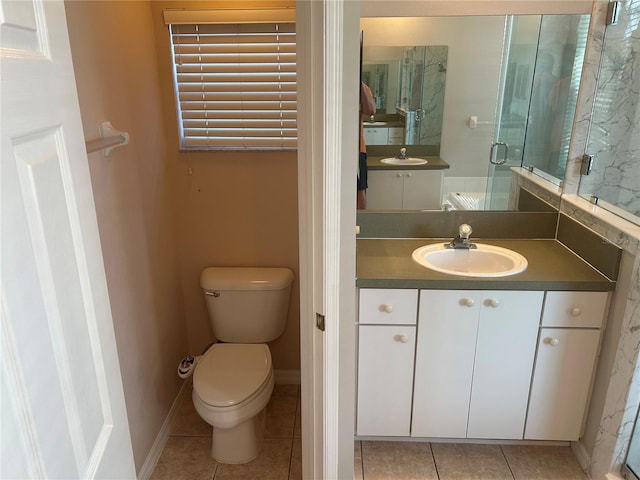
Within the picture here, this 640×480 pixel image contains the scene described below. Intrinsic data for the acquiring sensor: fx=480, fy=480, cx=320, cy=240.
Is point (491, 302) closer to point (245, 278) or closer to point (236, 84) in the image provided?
point (245, 278)

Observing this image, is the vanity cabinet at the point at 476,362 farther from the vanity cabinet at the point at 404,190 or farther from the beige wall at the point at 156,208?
the beige wall at the point at 156,208

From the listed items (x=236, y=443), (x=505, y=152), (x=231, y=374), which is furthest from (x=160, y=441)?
(x=505, y=152)

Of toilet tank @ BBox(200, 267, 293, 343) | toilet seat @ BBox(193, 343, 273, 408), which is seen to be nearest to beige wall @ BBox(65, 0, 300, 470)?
toilet tank @ BBox(200, 267, 293, 343)

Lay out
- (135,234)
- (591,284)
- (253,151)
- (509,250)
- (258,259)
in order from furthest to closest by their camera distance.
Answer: (258,259) → (253,151) → (509,250) → (135,234) → (591,284)

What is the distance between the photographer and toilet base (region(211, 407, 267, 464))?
2.13 metres

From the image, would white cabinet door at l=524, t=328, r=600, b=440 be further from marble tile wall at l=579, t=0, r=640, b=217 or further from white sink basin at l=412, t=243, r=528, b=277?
marble tile wall at l=579, t=0, r=640, b=217

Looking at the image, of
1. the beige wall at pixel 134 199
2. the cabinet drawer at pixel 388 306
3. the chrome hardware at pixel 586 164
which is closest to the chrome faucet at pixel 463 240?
the cabinet drawer at pixel 388 306

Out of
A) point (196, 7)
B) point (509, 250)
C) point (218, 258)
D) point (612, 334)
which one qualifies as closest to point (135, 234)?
→ point (218, 258)

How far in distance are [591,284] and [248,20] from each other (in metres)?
1.76

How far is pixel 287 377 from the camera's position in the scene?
2.71 meters

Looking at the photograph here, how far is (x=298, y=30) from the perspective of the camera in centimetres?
128

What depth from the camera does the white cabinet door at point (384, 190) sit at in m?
2.26

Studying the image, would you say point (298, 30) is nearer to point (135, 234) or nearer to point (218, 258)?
point (135, 234)

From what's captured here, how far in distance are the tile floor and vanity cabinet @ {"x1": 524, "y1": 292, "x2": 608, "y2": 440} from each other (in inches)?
5.3
